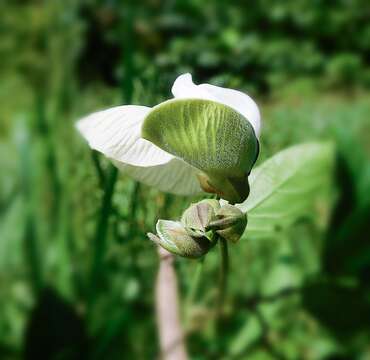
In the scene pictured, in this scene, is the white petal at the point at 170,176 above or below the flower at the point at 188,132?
below

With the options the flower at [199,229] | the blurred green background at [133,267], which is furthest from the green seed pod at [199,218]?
the blurred green background at [133,267]

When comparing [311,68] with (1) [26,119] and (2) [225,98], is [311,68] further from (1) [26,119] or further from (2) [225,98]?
(2) [225,98]

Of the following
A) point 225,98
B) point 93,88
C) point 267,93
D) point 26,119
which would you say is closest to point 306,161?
point 225,98

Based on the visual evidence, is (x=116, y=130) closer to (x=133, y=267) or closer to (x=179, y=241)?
(x=179, y=241)

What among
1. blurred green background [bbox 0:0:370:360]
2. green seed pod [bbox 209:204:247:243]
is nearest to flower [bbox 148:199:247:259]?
green seed pod [bbox 209:204:247:243]

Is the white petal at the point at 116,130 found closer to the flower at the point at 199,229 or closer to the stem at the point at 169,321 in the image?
the flower at the point at 199,229

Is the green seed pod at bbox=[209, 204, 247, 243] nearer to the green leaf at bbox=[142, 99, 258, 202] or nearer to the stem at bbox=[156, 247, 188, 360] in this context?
the green leaf at bbox=[142, 99, 258, 202]
